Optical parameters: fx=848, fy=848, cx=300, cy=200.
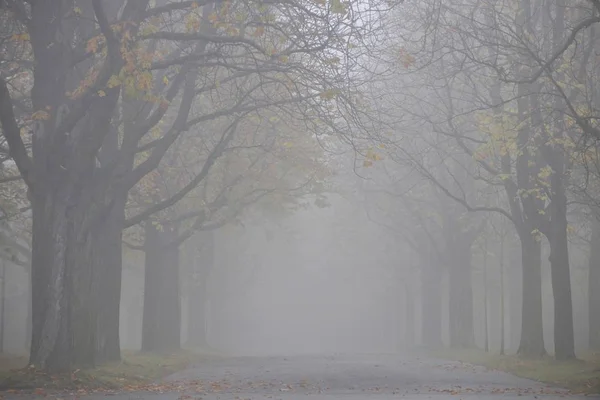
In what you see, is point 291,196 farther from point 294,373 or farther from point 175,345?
point 294,373

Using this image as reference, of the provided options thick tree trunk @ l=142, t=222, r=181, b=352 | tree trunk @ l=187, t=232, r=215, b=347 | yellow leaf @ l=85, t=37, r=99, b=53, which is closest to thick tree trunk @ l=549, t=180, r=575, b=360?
thick tree trunk @ l=142, t=222, r=181, b=352

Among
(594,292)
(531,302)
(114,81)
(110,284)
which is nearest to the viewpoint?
(114,81)

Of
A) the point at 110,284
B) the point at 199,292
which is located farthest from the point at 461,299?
the point at 110,284

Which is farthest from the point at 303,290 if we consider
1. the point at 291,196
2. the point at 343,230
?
the point at 291,196

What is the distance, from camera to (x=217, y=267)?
50.6 metres

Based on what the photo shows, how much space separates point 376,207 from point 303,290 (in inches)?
2443

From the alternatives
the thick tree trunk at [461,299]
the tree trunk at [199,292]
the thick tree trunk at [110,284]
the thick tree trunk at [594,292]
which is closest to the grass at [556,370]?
the thick tree trunk at [594,292]

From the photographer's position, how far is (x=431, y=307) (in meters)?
43.2

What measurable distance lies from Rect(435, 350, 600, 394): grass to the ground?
0.48m

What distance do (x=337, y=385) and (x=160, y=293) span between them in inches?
502

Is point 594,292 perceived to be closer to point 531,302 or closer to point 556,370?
point 531,302

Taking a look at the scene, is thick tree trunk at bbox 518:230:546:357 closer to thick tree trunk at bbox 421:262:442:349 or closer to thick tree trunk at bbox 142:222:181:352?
thick tree trunk at bbox 142:222:181:352

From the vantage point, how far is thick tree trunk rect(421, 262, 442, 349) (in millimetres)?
42156

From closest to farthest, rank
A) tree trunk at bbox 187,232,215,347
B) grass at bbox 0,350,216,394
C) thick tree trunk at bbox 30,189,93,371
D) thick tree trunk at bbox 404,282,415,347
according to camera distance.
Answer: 1. grass at bbox 0,350,216,394
2. thick tree trunk at bbox 30,189,93,371
3. tree trunk at bbox 187,232,215,347
4. thick tree trunk at bbox 404,282,415,347
